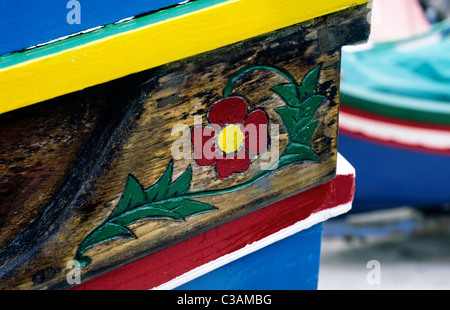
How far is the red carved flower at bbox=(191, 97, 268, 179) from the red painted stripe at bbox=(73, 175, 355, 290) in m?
0.11

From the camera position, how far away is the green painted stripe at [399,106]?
226cm

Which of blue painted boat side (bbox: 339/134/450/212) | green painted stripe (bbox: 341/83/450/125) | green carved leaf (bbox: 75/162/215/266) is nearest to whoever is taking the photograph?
green carved leaf (bbox: 75/162/215/266)

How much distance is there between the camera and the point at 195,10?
1.84 ft

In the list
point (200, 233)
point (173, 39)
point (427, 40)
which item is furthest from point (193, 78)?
point (427, 40)

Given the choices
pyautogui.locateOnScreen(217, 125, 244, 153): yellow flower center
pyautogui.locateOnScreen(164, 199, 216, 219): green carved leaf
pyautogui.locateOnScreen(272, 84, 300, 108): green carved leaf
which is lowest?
pyautogui.locateOnScreen(164, 199, 216, 219): green carved leaf

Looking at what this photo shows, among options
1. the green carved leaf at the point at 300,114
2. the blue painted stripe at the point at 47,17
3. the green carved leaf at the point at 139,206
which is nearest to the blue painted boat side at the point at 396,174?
the green carved leaf at the point at 300,114

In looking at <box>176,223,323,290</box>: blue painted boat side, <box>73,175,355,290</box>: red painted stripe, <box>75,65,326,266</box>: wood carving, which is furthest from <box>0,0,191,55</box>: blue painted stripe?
<box>176,223,323,290</box>: blue painted boat side

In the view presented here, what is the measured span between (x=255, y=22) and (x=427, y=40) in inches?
99.2

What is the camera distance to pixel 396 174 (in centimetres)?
245

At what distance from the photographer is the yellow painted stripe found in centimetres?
50

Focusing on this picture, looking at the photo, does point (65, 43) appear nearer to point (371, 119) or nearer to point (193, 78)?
point (193, 78)

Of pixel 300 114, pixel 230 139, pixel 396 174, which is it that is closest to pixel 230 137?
pixel 230 139

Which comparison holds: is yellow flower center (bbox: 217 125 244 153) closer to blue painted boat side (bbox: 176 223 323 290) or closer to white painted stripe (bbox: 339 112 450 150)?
blue painted boat side (bbox: 176 223 323 290)

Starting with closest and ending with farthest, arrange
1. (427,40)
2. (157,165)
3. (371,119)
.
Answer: (157,165), (371,119), (427,40)
